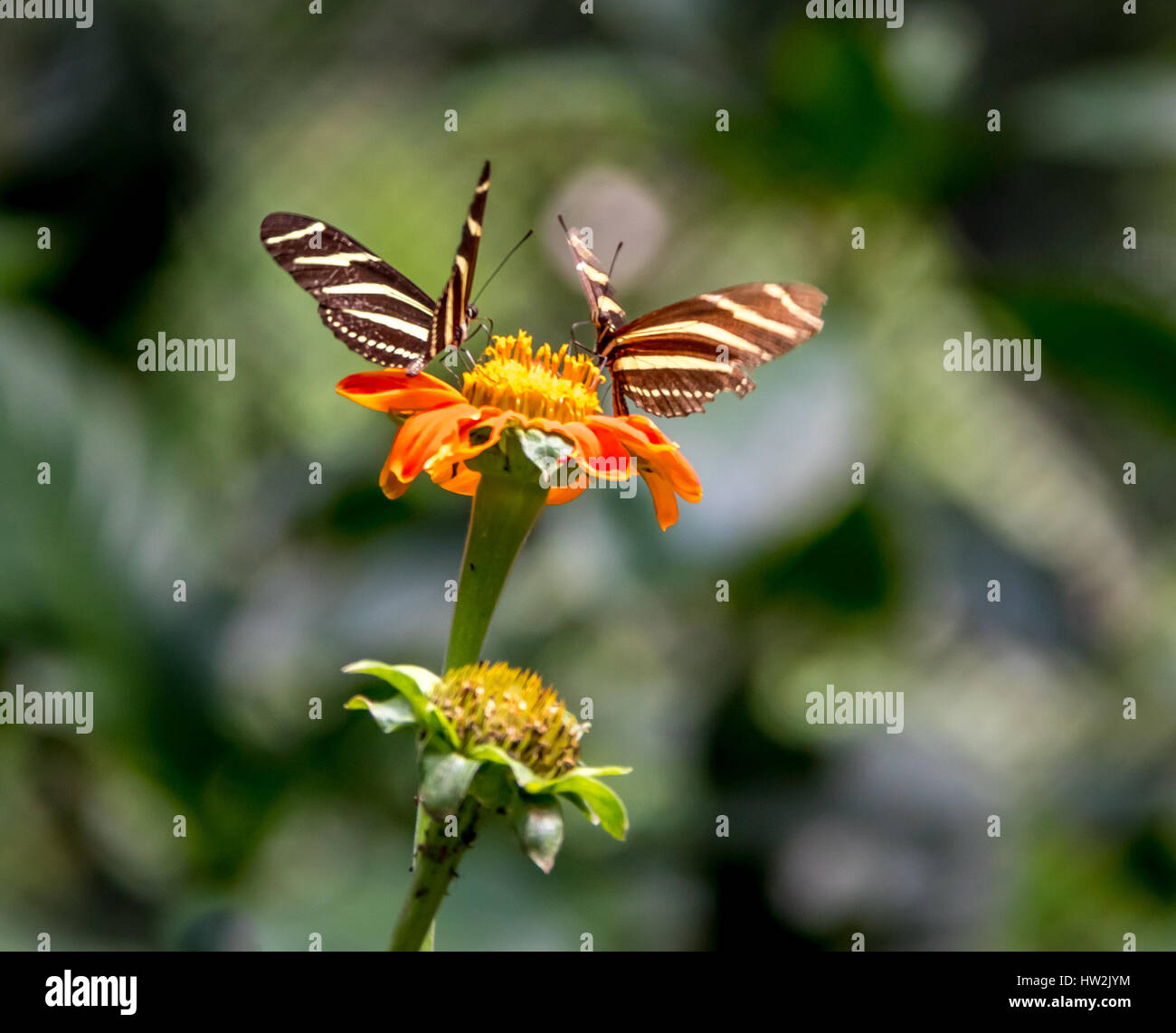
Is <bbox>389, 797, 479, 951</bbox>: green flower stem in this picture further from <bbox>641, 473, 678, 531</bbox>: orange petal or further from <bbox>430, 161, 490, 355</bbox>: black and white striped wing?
<bbox>430, 161, 490, 355</bbox>: black and white striped wing

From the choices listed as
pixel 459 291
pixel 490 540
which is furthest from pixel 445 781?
pixel 459 291

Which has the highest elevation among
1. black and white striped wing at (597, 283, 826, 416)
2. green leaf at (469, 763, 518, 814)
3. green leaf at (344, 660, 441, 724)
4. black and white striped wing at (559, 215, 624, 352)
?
black and white striped wing at (559, 215, 624, 352)

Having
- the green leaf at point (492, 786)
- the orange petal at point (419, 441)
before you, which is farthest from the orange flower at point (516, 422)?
the green leaf at point (492, 786)

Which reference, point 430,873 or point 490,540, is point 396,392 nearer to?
point 490,540

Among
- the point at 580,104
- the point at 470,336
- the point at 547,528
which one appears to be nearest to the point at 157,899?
the point at 547,528

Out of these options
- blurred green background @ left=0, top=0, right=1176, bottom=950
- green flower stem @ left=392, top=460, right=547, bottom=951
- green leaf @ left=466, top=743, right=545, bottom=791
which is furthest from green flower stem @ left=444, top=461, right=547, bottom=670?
blurred green background @ left=0, top=0, right=1176, bottom=950

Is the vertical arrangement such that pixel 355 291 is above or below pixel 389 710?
above

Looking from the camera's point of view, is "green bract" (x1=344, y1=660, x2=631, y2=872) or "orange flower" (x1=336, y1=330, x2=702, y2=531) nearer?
"green bract" (x1=344, y1=660, x2=631, y2=872)
